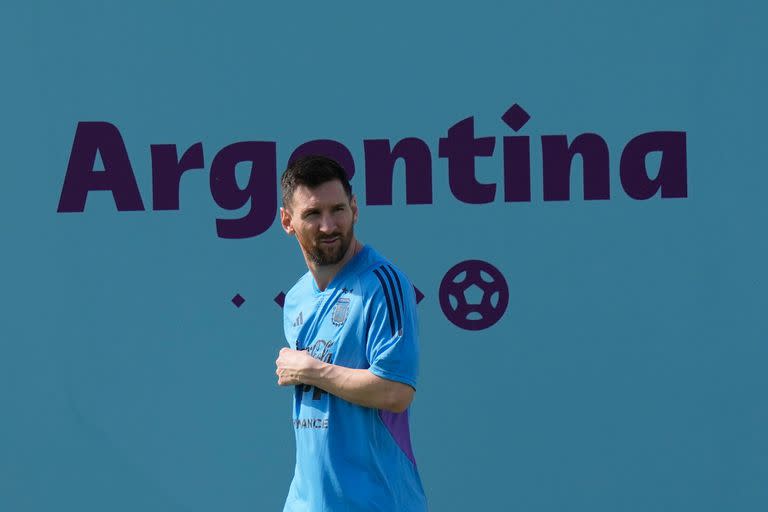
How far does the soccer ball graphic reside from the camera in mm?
3307

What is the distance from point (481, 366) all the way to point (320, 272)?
1.12 metres

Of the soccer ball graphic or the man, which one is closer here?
the man

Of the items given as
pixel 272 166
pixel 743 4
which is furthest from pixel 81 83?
pixel 743 4

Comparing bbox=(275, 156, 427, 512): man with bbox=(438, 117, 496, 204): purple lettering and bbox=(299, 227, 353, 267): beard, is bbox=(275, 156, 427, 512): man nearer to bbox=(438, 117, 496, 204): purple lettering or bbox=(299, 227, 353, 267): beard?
bbox=(299, 227, 353, 267): beard

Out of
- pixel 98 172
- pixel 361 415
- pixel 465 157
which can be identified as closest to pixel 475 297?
pixel 465 157

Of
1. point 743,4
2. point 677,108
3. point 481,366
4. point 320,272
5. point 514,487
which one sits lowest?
point 514,487

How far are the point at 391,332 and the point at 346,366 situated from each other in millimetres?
148

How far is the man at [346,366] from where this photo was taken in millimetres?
2166

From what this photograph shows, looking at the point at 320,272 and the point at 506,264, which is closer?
the point at 320,272

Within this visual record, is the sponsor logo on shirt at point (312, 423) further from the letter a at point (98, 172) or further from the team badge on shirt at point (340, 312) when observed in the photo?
the letter a at point (98, 172)

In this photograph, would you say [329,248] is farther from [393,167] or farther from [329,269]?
[393,167]

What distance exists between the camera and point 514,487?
3.33 meters

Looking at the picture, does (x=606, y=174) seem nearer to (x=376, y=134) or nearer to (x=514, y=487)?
(x=376, y=134)

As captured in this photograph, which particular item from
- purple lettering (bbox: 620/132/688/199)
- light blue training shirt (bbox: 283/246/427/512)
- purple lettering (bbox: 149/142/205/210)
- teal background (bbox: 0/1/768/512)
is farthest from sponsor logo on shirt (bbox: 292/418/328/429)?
purple lettering (bbox: 620/132/688/199)
